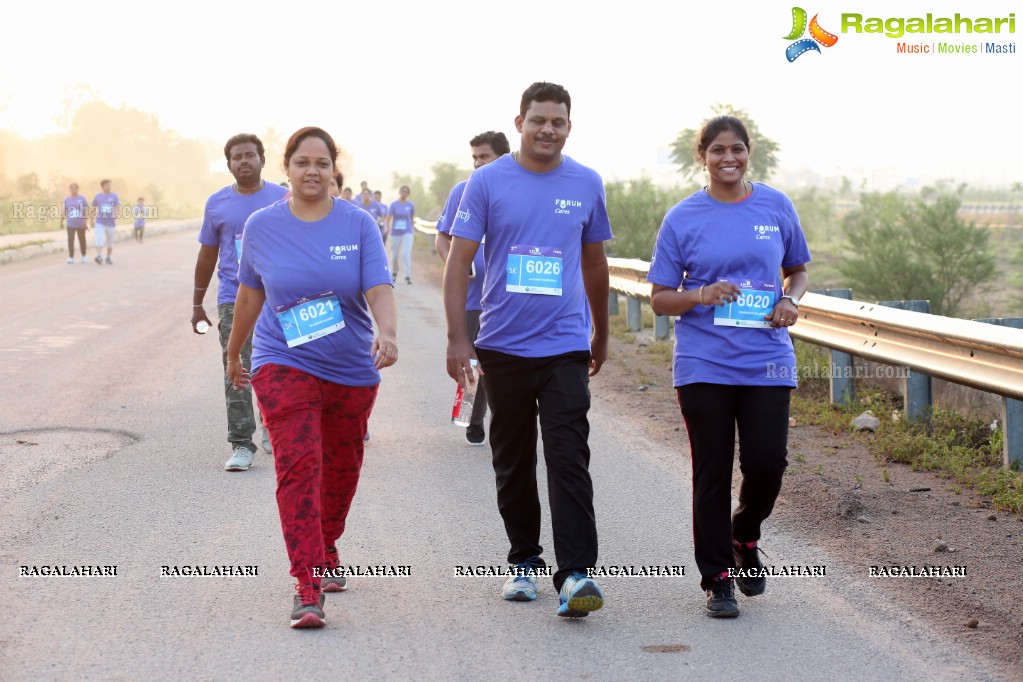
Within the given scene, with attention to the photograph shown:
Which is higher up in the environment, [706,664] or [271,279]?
[271,279]

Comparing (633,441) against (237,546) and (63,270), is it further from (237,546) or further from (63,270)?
(63,270)

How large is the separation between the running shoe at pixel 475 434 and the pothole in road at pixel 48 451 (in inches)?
88.4

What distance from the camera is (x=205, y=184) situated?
5605 inches

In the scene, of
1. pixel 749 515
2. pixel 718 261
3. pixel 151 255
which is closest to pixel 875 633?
pixel 749 515

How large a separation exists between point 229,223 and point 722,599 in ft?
13.8

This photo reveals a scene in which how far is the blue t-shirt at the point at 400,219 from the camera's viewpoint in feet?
83.3

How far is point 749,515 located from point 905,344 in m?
3.10

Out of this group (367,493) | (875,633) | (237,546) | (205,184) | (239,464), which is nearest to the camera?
(875,633)

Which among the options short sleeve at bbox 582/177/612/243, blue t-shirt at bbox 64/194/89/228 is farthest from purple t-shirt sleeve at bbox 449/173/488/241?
blue t-shirt at bbox 64/194/89/228

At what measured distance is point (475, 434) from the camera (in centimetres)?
907

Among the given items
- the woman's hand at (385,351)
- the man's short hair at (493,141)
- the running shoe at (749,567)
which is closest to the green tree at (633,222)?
the man's short hair at (493,141)

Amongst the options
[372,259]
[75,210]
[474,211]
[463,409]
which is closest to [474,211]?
[474,211]

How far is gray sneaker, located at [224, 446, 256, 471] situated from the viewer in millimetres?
8078

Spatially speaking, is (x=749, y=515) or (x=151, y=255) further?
(x=151, y=255)
